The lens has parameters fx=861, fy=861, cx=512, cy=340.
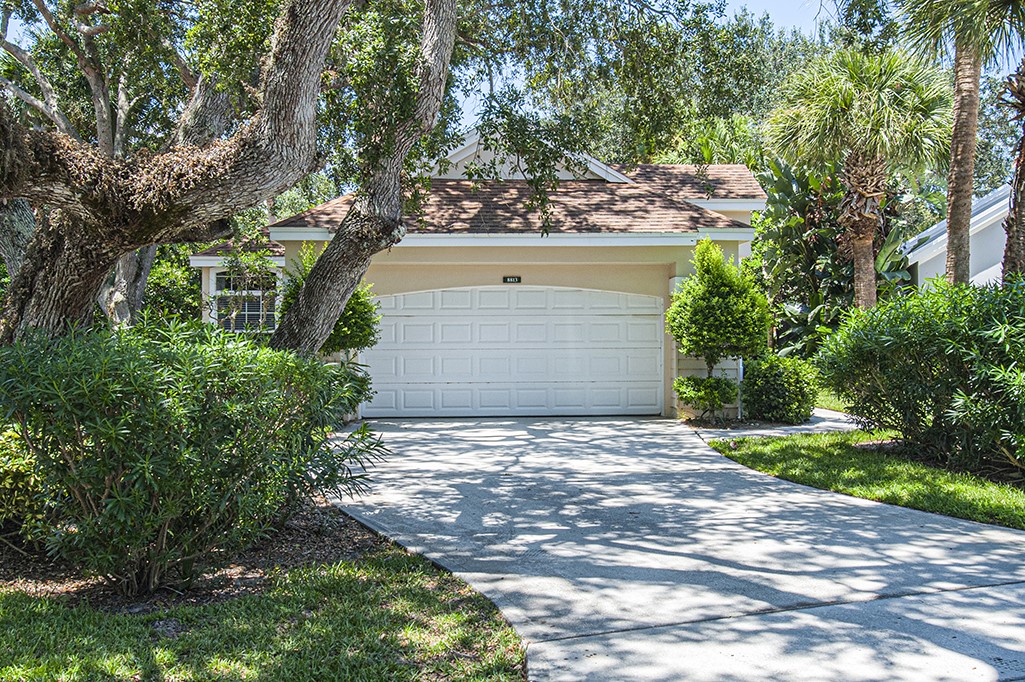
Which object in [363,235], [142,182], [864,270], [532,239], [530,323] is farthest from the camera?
[864,270]

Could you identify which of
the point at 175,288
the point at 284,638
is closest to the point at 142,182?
the point at 284,638

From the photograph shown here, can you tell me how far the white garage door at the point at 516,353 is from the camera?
47.2 feet

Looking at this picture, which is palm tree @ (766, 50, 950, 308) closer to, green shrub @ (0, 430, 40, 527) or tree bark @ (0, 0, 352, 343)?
tree bark @ (0, 0, 352, 343)

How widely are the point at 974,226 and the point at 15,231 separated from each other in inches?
714

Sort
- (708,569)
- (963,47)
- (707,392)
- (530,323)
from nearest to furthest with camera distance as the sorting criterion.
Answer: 1. (708,569)
2. (963,47)
3. (707,392)
4. (530,323)

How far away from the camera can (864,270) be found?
16484mm

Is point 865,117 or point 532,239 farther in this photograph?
point 865,117

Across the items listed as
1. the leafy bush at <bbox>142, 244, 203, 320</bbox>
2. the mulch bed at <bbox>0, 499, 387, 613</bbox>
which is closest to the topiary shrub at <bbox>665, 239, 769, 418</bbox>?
the mulch bed at <bbox>0, 499, 387, 613</bbox>

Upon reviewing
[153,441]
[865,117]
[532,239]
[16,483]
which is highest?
[865,117]

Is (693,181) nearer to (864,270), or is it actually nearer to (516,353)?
(864,270)

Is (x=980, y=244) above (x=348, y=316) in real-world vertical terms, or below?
above

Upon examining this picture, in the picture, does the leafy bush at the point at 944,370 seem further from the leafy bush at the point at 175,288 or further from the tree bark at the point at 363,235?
the leafy bush at the point at 175,288

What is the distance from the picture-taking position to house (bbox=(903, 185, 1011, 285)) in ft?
60.7

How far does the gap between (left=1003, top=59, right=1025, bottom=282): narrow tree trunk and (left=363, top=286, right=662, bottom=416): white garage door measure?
6.00 metres
